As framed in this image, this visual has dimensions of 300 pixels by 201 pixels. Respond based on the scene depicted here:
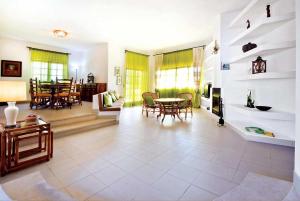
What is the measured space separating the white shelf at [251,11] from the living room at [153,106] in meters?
0.03

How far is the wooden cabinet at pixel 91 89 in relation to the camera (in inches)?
278

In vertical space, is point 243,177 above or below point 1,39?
below

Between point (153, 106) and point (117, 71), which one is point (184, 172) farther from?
point (117, 71)

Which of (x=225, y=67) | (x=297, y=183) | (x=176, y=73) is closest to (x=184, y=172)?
(x=297, y=183)

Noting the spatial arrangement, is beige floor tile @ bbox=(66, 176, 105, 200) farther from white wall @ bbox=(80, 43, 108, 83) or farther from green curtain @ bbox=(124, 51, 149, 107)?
green curtain @ bbox=(124, 51, 149, 107)

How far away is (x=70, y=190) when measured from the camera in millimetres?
1595

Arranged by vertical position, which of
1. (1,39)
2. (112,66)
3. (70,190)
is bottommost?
(70,190)

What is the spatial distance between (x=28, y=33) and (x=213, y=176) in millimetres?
7401

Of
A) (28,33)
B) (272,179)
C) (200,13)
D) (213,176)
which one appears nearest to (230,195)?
(213,176)

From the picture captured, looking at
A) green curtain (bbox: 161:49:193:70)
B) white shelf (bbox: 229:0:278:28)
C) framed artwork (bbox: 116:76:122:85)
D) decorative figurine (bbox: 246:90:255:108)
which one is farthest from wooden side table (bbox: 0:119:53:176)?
green curtain (bbox: 161:49:193:70)

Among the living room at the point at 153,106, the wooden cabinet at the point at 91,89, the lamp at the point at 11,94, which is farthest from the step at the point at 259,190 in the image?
the wooden cabinet at the point at 91,89

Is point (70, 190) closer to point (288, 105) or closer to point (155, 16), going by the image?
point (288, 105)

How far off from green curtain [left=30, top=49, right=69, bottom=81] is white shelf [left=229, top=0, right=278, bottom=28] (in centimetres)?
758

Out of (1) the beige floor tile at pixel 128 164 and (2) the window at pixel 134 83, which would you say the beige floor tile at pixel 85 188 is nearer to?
(1) the beige floor tile at pixel 128 164
